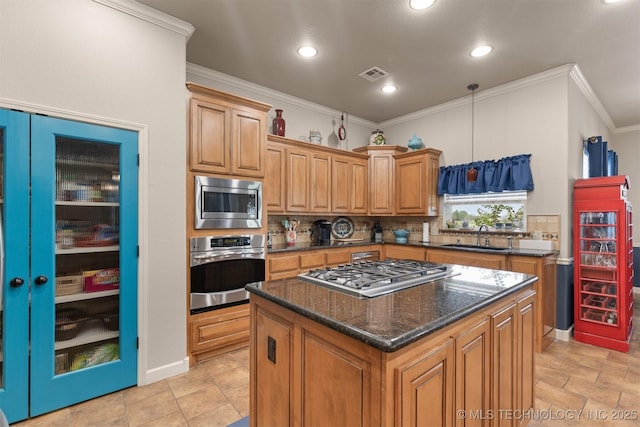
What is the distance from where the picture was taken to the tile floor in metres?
2.04

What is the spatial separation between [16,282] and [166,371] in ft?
4.05

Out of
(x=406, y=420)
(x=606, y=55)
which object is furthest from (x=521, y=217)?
(x=406, y=420)

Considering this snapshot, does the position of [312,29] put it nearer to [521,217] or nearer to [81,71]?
[81,71]

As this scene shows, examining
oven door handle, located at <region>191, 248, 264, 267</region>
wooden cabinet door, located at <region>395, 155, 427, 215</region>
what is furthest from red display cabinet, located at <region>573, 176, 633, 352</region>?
oven door handle, located at <region>191, 248, 264, 267</region>

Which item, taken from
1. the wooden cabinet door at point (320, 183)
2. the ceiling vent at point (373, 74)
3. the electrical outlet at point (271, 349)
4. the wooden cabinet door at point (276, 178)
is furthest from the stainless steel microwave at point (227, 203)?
the ceiling vent at point (373, 74)

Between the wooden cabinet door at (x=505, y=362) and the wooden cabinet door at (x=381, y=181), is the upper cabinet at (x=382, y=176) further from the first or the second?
the wooden cabinet door at (x=505, y=362)

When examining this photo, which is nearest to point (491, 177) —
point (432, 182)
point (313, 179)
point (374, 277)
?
point (432, 182)

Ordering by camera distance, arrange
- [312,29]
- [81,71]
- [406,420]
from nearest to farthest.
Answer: [406,420] → [81,71] → [312,29]

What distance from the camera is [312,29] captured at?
2793mm

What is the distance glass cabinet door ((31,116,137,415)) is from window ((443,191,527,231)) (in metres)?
4.02

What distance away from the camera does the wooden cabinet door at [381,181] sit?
4.78m

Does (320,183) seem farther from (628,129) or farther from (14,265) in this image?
(628,129)

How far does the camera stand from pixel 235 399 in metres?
2.27

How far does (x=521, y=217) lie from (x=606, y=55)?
1.87 m
